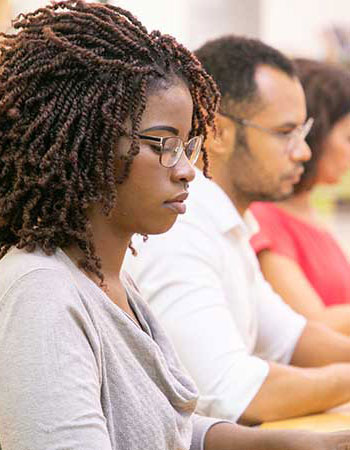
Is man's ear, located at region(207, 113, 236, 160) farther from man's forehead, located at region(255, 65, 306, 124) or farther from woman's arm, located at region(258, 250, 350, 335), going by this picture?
woman's arm, located at region(258, 250, 350, 335)

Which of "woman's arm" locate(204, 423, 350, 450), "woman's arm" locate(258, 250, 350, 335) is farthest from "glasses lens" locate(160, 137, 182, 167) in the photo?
"woman's arm" locate(258, 250, 350, 335)

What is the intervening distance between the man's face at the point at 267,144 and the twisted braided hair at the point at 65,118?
85 cm

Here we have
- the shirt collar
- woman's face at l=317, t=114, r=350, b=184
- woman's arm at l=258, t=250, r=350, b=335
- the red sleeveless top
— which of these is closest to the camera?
the shirt collar

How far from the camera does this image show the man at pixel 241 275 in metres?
1.41

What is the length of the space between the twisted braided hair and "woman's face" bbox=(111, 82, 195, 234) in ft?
0.05

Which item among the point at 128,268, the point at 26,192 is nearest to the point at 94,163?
the point at 26,192

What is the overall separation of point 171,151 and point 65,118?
0.14 m

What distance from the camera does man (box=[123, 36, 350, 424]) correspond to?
55.6 inches

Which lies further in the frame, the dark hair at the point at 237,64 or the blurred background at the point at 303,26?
the blurred background at the point at 303,26

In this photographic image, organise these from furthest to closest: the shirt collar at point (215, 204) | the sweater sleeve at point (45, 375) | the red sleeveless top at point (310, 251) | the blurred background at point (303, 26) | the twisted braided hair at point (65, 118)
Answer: the blurred background at point (303, 26)
the red sleeveless top at point (310, 251)
the shirt collar at point (215, 204)
the twisted braided hair at point (65, 118)
the sweater sleeve at point (45, 375)

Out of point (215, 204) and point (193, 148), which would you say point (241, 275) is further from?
point (193, 148)

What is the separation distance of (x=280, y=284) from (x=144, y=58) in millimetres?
1249

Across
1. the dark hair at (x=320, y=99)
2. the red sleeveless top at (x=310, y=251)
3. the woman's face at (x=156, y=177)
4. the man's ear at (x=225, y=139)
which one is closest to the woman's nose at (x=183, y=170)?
the woman's face at (x=156, y=177)

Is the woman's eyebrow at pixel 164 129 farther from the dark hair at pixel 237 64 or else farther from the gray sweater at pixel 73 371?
the dark hair at pixel 237 64
